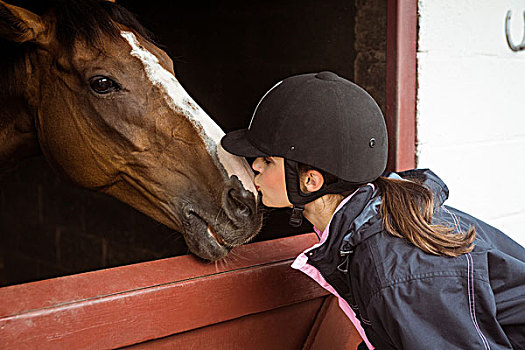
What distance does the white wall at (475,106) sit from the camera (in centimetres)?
202

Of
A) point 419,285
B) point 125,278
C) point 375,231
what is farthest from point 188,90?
point 419,285

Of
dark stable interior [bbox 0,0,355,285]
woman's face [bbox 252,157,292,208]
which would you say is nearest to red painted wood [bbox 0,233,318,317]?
dark stable interior [bbox 0,0,355,285]

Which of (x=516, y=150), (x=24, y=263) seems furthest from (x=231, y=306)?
(x=24, y=263)

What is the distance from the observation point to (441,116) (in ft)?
6.80

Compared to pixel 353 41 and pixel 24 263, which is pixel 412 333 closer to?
pixel 353 41

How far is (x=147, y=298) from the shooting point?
1.36 meters

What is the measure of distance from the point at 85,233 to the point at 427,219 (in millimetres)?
3331

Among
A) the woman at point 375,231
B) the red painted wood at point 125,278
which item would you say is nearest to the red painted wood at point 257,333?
the red painted wood at point 125,278

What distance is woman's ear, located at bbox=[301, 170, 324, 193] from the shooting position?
135 centimetres

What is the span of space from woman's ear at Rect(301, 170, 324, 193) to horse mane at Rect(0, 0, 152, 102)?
2.47 feet

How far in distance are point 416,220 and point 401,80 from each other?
76cm

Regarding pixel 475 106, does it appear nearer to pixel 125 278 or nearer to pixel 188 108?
pixel 188 108

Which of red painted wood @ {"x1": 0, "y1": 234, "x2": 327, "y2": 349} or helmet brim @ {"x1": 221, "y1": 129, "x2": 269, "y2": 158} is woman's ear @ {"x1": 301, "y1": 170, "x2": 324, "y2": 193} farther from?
red painted wood @ {"x1": 0, "y1": 234, "x2": 327, "y2": 349}

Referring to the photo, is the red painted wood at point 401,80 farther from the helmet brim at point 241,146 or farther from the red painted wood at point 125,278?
the helmet brim at point 241,146
